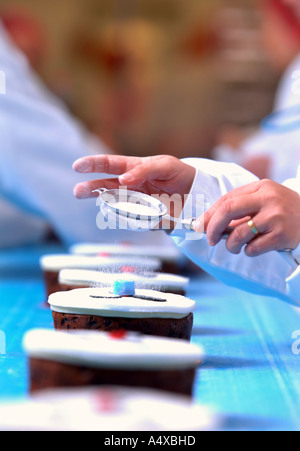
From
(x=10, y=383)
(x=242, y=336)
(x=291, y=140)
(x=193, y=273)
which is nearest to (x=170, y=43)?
(x=291, y=140)

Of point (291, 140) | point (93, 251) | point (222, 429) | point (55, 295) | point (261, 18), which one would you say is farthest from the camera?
point (261, 18)

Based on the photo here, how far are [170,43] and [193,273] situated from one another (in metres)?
2.81

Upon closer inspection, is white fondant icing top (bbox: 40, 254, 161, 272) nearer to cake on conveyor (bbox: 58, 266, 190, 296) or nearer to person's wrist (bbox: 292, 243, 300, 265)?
cake on conveyor (bbox: 58, 266, 190, 296)

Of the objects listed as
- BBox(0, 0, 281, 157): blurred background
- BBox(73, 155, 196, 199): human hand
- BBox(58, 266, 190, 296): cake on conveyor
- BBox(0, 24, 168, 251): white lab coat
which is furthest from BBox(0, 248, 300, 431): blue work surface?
BBox(0, 0, 281, 157): blurred background

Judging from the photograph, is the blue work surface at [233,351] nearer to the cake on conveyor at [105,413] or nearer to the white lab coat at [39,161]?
the cake on conveyor at [105,413]

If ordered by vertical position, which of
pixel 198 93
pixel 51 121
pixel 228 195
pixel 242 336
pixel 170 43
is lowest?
pixel 242 336

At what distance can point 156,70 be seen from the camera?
4.14 meters

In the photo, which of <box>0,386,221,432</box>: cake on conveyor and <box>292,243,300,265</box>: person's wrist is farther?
<box>292,243,300,265</box>: person's wrist

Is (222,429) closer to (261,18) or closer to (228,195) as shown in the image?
(228,195)

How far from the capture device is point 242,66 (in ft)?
13.8

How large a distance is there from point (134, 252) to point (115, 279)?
13.7 inches

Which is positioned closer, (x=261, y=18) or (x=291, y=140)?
(x=291, y=140)

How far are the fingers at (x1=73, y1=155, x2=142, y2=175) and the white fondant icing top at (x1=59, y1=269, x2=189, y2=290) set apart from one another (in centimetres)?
15

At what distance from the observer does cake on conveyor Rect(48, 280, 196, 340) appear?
834 mm
